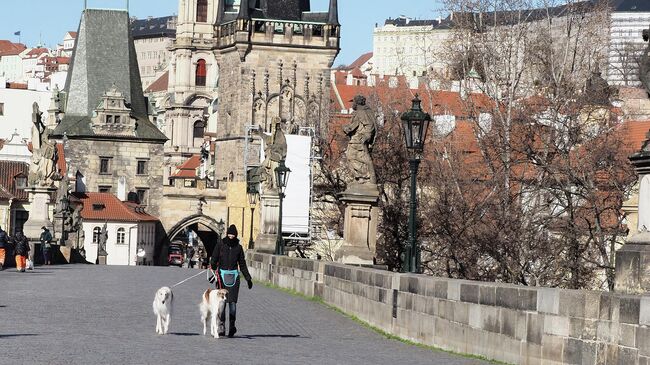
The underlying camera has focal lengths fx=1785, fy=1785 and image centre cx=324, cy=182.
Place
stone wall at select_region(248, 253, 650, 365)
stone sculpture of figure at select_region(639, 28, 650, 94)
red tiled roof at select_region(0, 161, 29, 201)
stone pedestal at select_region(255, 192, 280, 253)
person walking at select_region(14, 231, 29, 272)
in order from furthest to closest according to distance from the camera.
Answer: red tiled roof at select_region(0, 161, 29, 201) < stone pedestal at select_region(255, 192, 280, 253) < person walking at select_region(14, 231, 29, 272) < stone sculpture of figure at select_region(639, 28, 650, 94) < stone wall at select_region(248, 253, 650, 365)

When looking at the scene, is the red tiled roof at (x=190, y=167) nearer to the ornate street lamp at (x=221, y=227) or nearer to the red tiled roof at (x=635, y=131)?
the ornate street lamp at (x=221, y=227)

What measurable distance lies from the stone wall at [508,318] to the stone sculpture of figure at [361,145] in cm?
434

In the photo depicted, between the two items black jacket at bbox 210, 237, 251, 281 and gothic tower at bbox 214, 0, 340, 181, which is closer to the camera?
black jacket at bbox 210, 237, 251, 281

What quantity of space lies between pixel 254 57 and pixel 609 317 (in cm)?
8493

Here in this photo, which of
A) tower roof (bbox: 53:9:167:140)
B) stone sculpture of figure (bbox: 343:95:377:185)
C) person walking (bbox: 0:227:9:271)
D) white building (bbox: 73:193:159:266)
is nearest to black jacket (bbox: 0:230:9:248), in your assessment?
person walking (bbox: 0:227:9:271)

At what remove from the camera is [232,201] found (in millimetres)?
86750

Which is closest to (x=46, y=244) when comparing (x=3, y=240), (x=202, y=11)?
(x=3, y=240)

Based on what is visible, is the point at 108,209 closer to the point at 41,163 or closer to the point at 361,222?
the point at 41,163

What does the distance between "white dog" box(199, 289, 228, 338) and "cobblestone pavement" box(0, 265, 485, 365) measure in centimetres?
16

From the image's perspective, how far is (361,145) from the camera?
2708 cm

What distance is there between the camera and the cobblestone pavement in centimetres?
1574

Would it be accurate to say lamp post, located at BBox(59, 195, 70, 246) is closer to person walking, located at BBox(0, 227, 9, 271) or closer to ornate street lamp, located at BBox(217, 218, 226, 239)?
person walking, located at BBox(0, 227, 9, 271)

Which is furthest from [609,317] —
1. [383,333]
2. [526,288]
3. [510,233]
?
[510,233]

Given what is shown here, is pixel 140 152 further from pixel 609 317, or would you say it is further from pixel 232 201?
pixel 609 317
